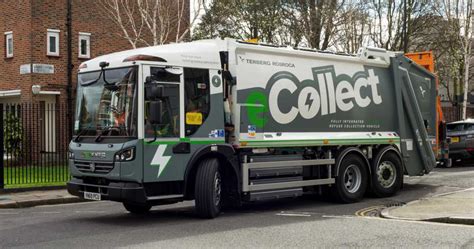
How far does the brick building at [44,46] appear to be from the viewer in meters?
21.5

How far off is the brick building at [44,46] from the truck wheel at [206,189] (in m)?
12.9

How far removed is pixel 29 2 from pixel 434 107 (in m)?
15.1

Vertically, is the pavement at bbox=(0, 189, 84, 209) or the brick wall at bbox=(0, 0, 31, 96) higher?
the brick wall at bbox=(0, 0, 31, 96)

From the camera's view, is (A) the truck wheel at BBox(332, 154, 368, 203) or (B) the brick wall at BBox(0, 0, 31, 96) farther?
(B) the brick wall at BBox(0, 0, 31, 96)

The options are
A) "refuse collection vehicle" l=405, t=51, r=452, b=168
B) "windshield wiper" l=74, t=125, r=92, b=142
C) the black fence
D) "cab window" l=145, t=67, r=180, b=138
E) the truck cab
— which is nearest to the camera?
the truck cab

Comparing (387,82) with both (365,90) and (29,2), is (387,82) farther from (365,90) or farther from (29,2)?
(29,2)

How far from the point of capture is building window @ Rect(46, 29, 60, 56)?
21844 mm

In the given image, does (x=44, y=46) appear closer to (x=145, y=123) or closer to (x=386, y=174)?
(x=145, y=123)

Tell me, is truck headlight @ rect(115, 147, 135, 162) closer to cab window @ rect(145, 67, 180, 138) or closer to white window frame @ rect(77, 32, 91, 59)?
cab window @ rect(145, 67, 180, 138)

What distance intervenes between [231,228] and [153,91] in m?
2.49

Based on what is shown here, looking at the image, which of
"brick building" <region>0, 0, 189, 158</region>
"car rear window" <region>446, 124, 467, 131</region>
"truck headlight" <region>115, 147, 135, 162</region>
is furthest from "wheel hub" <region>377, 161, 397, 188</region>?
"brick building" <region>0, 0, 189, 158</region>

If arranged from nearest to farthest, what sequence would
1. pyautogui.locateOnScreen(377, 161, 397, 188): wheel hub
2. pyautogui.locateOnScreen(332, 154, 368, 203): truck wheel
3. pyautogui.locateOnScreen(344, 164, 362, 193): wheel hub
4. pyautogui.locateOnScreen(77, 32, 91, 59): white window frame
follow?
1. pyautogui.locateOnScreen(332, 154, 368, 203): truck wheel
2. pyautogui.locateOnScreen(344, 164, 362, 193): wheel hub
3. pyautogui.locateOnScreen(377, 161, 397, 188): wheel hub
4. pyautogui.locateOnScreen(77, 32, 91, 59): white window frame

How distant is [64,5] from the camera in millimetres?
22266

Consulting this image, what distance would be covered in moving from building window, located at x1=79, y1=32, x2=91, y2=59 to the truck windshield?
522 inches
